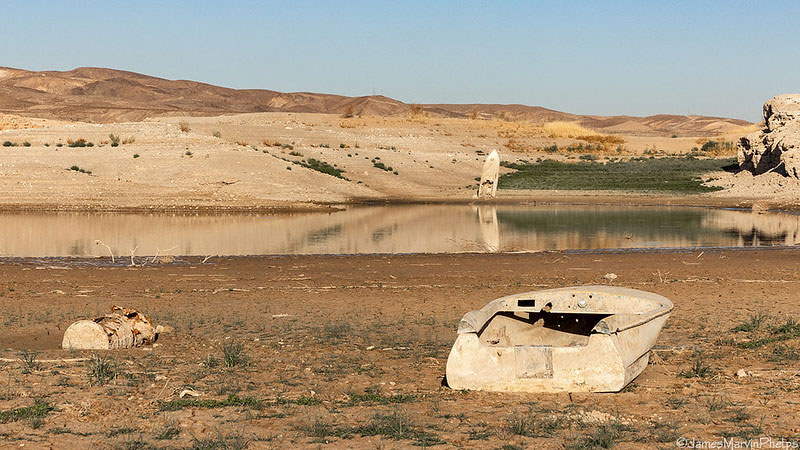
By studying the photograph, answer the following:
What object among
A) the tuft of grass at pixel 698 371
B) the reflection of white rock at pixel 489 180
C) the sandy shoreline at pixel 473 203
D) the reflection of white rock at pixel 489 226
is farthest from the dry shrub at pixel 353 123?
the tuft of grass at pixel 698 371

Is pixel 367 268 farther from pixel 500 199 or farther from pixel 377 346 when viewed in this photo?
pixel 500 199

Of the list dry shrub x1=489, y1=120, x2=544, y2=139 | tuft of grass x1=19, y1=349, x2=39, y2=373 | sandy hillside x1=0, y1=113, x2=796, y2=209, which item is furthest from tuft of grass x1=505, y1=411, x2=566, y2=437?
dry shrub x1=489, y1=120, x2=544, y2=139

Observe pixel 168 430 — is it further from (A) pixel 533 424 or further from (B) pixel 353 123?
(B) pixel 353 123

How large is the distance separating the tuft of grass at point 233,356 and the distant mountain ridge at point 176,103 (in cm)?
8755

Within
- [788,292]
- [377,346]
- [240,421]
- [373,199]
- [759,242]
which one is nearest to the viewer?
[240,421]

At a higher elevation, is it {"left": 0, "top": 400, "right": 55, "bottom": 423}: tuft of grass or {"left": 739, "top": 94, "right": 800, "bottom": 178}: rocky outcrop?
{"left": 739, "top": 94, "right": 800, "bottom": 178}: rocky outcrop

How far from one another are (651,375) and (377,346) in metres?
3.21

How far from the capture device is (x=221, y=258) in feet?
65.6

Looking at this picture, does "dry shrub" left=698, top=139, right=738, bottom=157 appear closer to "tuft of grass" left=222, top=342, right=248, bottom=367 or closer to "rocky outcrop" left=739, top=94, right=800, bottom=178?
"rocky outcrop" left=739, top=94, right=800, bottom=178

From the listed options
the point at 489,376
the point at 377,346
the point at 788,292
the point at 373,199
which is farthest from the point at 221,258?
the point at 373,199

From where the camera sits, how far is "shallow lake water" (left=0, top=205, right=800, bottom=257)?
22516mm

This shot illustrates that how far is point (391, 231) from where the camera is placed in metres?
26.5

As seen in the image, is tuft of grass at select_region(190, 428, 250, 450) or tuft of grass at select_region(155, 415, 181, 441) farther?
tuft of grass at select_region(155, 415, 181, 441)

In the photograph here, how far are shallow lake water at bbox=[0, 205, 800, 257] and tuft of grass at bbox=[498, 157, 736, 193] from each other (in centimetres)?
790
